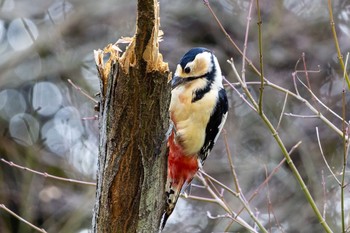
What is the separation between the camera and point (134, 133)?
2.15 meters

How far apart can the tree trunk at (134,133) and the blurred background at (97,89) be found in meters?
2.73

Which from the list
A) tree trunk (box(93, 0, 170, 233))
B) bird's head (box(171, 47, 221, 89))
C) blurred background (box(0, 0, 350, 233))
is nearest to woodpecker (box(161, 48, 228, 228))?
bird's head (box(171, 47, 221, 89))

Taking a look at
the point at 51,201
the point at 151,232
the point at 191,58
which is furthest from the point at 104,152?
the point at 51,201

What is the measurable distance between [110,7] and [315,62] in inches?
66.6

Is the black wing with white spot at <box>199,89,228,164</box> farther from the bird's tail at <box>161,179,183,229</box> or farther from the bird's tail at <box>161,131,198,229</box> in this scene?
the bird's tail at <box>161,179,183,229</box>

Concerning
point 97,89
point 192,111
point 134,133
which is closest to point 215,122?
point 192,111

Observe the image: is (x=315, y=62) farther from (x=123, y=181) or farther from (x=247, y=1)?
(x=123, y=181)

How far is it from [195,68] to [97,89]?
2.64 m

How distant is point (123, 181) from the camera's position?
219 centimetres

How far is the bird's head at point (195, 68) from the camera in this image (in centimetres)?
270

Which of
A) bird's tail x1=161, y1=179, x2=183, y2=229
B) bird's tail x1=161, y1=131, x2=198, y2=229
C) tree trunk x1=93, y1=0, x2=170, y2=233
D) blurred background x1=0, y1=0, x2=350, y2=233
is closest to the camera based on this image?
tree trunk x1=93, y1=0, x2=170, y2=233

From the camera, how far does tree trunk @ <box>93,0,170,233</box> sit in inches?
82.1

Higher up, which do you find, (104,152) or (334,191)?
(104,152)

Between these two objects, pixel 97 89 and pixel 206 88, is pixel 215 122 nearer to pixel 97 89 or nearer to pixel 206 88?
pixel 206 88
